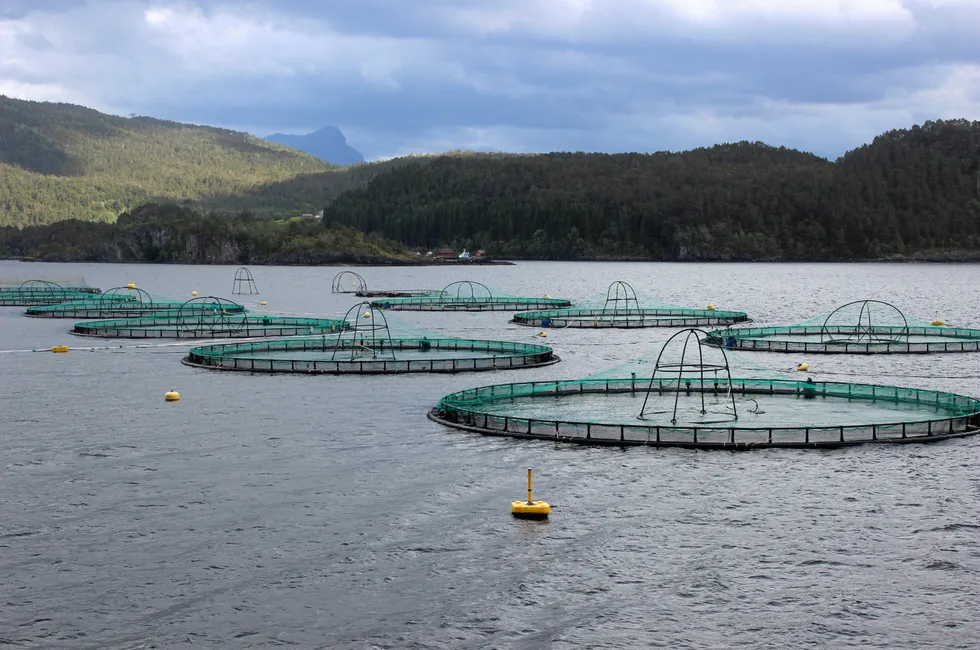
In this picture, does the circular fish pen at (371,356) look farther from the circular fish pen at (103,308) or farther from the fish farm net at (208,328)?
the circular fish pen at (103,308)

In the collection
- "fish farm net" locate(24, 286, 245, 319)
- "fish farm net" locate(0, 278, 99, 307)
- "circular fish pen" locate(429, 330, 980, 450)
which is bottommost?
"circular fish pen" locate(429, 330, 980, 450)

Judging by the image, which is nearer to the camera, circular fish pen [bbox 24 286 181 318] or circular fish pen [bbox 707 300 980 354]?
circular fish pen [bbox 707 300 980 354]

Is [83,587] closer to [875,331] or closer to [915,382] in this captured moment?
[915,382]

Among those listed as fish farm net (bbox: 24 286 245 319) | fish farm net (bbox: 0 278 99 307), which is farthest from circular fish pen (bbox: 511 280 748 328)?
fish farm net (bbox: 0 278 99 307)

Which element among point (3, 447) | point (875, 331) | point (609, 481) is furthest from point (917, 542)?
point (875, 331)

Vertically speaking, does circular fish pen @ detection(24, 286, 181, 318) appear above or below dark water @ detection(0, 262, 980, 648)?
above

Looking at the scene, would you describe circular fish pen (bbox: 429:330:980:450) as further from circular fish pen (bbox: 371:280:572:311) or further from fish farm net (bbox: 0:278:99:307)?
fish farm net (bbox: 0:278:99:307)

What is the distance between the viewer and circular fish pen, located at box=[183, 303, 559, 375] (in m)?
84.7

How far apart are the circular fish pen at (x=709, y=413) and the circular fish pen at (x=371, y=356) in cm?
1495

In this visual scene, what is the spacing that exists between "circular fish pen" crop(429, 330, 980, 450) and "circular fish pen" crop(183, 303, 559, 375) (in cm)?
1495

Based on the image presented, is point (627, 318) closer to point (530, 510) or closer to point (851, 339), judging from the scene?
point (851, 339)

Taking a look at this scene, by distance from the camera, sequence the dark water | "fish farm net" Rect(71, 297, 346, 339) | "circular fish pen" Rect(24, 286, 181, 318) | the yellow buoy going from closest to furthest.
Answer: the dark water, the yellow buoy, "fish farm net" Rect(71, 297, 346, 339), "circular fish pen" Rect(24, 286, 181, 318)

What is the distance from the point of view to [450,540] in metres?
39.6

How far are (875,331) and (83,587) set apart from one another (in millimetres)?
92865
